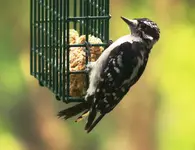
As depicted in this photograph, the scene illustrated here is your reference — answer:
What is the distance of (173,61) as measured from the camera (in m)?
7.85

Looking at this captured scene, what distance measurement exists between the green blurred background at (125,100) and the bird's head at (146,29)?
2.10m

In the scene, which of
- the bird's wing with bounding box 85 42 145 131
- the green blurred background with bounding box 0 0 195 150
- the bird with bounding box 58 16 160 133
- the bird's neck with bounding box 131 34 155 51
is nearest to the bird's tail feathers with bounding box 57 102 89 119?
the bird with bounding box 58 16 160 133

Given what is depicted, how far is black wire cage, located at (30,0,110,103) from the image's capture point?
17.8 feet

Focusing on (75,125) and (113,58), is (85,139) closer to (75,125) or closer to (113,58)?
(75,125)

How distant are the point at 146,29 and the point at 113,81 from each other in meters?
0.32

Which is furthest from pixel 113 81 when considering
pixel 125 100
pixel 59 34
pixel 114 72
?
pixel 125 100

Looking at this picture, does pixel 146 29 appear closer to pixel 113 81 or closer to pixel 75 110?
pixel 113 81

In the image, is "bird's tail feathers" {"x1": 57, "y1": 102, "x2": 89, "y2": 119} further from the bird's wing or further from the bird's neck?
the bird's neck

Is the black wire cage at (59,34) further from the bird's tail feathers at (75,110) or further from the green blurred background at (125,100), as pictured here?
the green blurred background at (125,100)

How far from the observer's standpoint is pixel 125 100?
26.6 feet

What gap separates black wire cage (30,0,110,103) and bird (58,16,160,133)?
74 mm

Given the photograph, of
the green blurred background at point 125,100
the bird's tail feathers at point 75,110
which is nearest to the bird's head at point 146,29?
the bird's tail feathers at point 75,110

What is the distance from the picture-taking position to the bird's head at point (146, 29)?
5.50 metres

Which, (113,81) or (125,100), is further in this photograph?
(125,100)
